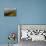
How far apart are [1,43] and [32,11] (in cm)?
126

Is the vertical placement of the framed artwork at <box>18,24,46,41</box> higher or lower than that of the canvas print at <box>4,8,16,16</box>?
lower

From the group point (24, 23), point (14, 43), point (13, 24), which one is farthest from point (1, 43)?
point (24, 23)

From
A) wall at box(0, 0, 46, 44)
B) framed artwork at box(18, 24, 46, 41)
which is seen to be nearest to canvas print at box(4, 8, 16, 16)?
wall at box(0, 0, 46, 44)

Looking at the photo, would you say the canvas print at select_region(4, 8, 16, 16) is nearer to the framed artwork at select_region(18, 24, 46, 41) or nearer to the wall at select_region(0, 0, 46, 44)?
the wall at select_region(0, 0, 46, 44)

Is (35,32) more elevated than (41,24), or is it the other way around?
(41,24)

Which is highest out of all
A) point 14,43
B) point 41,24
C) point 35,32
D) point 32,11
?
point 32,11

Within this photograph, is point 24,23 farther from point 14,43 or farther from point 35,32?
point 14,43

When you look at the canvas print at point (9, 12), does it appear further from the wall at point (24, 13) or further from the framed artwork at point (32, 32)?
the framed artwork at point (32, 32)

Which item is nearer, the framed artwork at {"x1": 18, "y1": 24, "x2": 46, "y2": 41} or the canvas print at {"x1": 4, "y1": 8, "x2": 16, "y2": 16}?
the framed artwork at {"x1": 18, "y1": 24, "x2": 46, "y2": 41}

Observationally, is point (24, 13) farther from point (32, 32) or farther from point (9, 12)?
point (32, 32)

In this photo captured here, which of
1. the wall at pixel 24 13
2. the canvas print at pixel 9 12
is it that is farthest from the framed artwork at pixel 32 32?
the canvas print at pixel 9 12

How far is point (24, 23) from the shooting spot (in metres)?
3.49

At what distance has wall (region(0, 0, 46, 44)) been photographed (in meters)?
3.49

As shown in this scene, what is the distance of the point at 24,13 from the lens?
3.51 metres
